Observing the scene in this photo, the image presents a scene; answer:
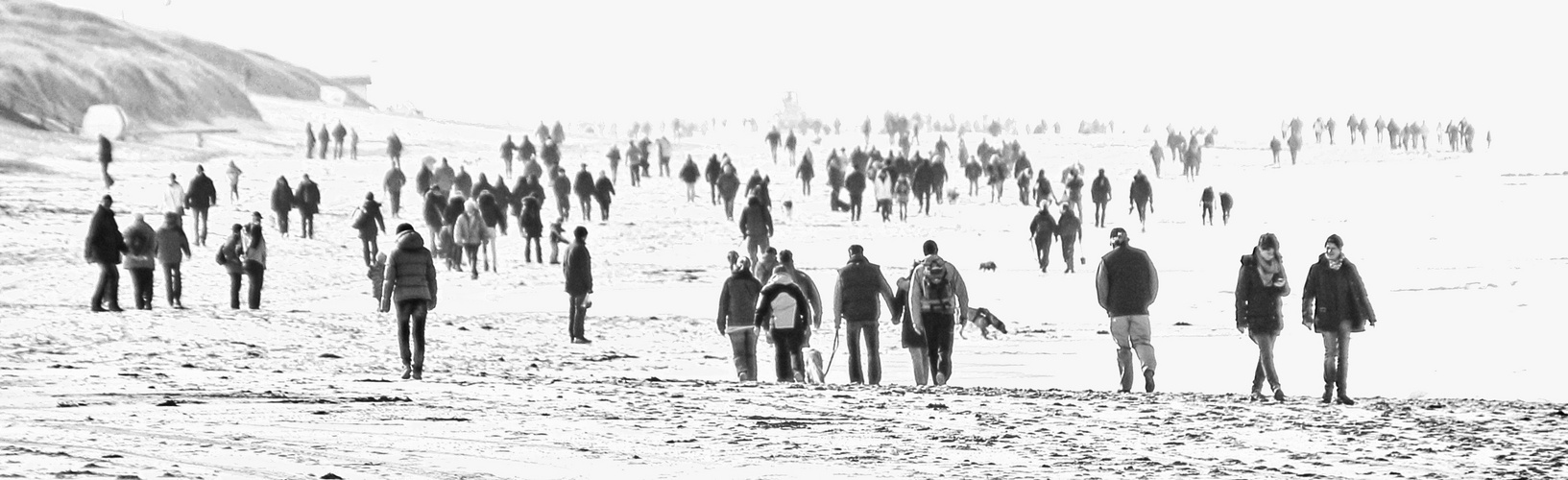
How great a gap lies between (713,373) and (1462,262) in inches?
597

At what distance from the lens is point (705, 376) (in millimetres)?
17297

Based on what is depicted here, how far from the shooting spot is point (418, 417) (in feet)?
40.3

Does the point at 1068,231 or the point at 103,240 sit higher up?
the point at 1068,231

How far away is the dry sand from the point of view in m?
10.4

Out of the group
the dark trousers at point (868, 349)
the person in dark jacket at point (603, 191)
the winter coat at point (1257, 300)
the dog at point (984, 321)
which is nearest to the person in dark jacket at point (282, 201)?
the person in dark jacket at point (603, 191)

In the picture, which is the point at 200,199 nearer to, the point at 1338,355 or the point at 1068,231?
the point at 1068,231

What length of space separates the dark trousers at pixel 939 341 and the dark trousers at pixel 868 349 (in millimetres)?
406

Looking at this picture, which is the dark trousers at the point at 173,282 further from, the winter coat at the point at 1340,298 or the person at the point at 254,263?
the winter coat at the point at 1340,298

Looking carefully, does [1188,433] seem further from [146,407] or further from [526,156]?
[526,156]

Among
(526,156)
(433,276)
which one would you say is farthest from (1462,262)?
(526,156)

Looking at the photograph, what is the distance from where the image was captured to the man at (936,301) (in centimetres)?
1502

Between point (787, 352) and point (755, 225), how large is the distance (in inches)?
499

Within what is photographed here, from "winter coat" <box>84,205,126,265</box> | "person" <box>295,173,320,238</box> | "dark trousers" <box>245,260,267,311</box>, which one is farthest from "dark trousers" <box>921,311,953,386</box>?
"person" <box>295,173,320,238</box>

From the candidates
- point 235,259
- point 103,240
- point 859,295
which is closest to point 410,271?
point 859,295
